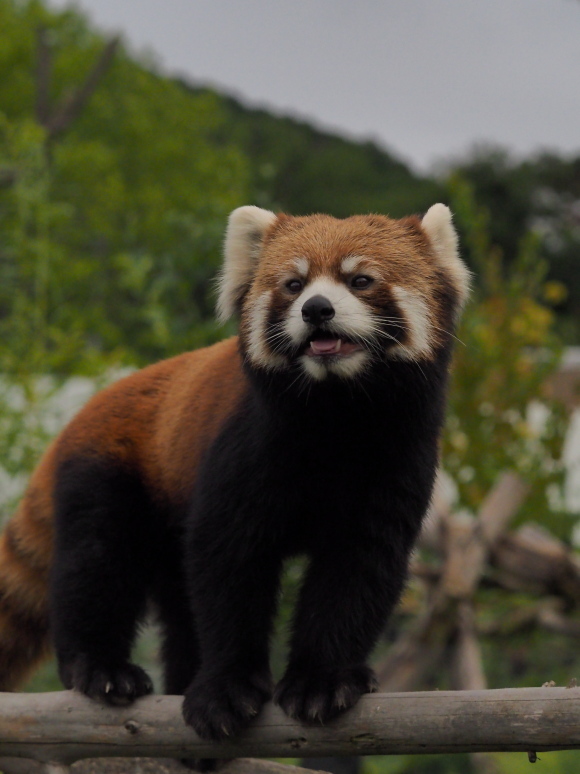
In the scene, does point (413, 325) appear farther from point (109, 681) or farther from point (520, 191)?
point (520, 191)

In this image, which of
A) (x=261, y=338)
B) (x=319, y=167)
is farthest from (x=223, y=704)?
(x=319, y=167)

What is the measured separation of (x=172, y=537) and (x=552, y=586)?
10.7ft

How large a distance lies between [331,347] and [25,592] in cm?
145

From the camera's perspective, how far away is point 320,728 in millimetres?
2389

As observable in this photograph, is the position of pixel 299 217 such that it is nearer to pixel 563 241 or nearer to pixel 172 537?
pixel 172 537

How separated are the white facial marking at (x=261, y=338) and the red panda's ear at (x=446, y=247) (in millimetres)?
530

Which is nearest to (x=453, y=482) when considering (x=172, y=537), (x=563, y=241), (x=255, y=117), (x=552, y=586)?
(x=552, y=586)

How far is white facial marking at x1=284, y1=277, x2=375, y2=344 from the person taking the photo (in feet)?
7.72

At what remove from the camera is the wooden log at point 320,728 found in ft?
7.20

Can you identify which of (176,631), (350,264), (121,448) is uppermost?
(350,264)

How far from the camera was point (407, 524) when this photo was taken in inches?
103

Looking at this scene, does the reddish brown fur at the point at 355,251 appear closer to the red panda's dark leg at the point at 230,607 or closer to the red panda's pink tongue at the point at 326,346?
the red panda's pink tongue at the point at 326,346

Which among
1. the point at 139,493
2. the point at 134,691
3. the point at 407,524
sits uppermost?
the point at 407,524

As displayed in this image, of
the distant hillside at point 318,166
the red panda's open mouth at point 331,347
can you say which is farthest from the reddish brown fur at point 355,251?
the distant hillside at point 318,166
